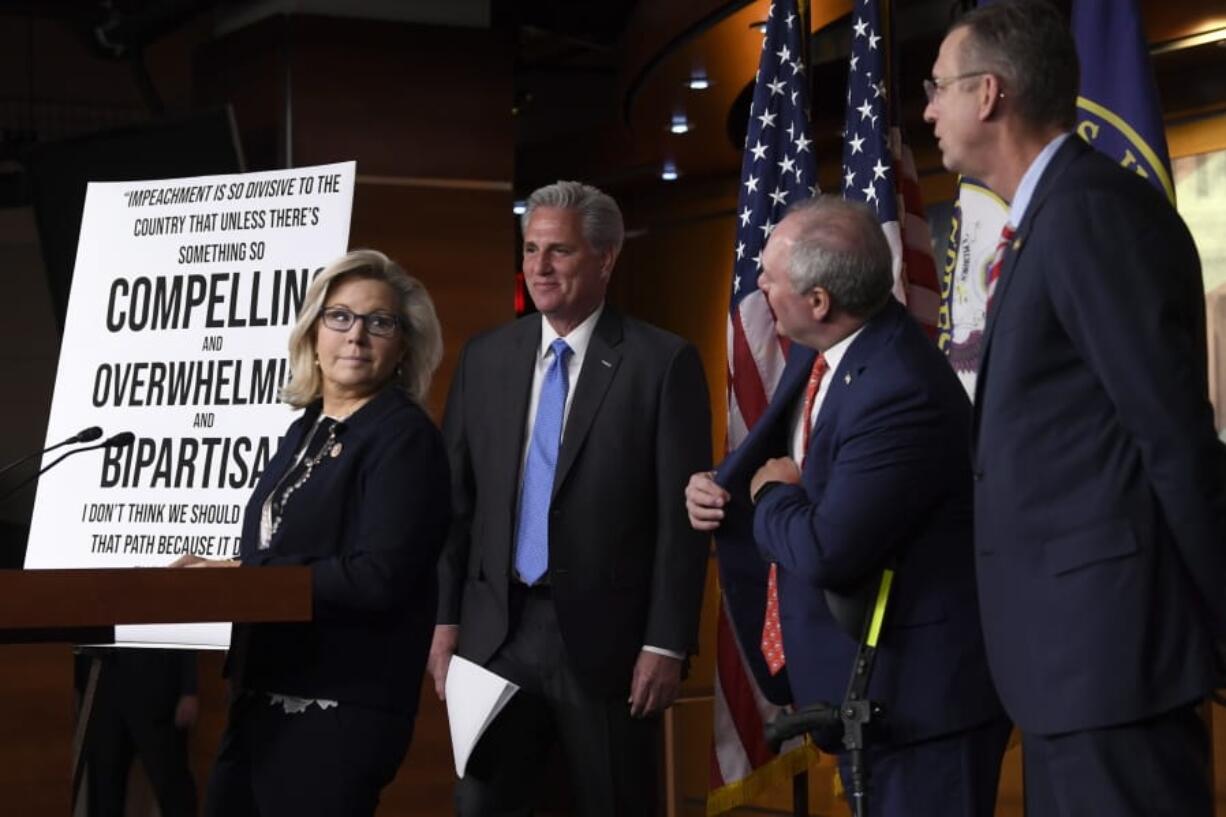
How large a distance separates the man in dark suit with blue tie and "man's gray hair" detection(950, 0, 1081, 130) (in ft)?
4.44

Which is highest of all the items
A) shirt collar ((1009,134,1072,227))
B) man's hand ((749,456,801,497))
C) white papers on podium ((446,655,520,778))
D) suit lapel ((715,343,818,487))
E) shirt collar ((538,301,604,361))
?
shirt collar ((538,301,604,361))

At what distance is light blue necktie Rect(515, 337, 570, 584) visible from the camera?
341 cm

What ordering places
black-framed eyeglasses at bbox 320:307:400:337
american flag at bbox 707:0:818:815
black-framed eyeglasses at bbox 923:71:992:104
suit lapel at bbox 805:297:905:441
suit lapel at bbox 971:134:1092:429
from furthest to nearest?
american flag at bbox 707:0:818:815
black-framed eyeglasses at bbox 320:307:400:337
suit lapel at bbox 805:297:905:441
black-framed eyeglasses at bbox 923:71:992:104
suit lapel at bbox 971:134:1092:429

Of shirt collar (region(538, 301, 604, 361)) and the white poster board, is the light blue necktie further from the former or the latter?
the white poster board

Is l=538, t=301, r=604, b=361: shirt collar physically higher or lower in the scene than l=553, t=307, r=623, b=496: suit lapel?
higher

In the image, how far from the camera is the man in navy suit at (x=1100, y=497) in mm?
1989

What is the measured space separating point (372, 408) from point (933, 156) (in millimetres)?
4884

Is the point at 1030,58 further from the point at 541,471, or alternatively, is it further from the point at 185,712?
the point at 185,712

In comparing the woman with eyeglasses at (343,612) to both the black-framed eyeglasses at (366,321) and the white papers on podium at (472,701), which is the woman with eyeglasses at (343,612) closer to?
the black-framed eyeglasses at (366,321)

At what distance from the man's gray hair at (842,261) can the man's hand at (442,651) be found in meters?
1.30

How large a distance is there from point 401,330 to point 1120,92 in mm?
1880

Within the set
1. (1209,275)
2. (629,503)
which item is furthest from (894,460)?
(1209,275)

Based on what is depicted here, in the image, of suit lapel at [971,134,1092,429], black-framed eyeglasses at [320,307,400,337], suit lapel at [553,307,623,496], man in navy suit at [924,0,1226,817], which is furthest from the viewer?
suit lapel at [553,307,623,496]

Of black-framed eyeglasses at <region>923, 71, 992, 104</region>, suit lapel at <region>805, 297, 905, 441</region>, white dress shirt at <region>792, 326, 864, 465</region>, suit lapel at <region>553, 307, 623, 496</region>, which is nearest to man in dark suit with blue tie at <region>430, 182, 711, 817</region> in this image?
suit lapel at <region>553, 307, 623, 496</region>
